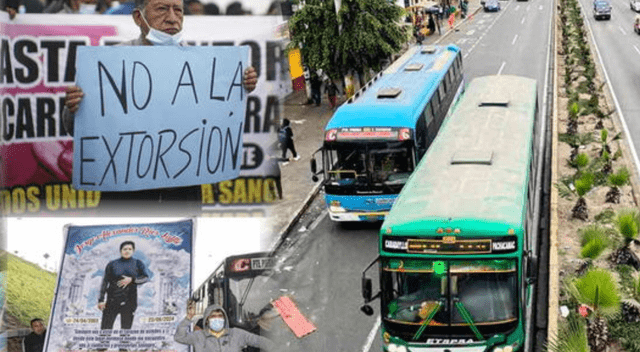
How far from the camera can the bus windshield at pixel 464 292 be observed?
1138 centimetres

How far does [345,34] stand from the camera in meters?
31.5

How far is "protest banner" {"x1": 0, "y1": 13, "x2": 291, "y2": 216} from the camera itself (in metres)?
12.0

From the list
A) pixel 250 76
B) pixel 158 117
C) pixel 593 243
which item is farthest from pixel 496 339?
pixel 158 117

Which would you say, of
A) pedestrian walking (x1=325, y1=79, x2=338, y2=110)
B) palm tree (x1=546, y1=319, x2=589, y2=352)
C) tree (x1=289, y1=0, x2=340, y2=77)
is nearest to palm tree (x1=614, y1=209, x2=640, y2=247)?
palm tree (x1=546, y1=319, x2=589, y2=352)

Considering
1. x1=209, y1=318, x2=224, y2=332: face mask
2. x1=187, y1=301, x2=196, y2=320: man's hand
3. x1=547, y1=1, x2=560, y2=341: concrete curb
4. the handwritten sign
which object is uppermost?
the handwritten sign

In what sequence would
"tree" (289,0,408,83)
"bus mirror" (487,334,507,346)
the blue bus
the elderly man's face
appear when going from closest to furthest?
"bus mirror" (487,334,507,346) → the elderly man's face → the blue bus → "tree" (289,0,408,83)

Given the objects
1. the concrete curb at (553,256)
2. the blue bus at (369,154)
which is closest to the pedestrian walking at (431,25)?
the concrete curb at (553,256)

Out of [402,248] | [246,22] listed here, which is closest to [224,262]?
[402,248]

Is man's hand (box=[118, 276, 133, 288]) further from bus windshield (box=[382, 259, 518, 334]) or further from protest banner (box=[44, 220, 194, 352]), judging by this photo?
bus windshield (box=[382, 259, 518, 334])

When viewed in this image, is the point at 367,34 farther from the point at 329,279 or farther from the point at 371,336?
the point at 371,336

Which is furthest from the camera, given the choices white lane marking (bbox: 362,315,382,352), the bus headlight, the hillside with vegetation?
the bus headlight

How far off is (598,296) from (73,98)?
7.97 meters

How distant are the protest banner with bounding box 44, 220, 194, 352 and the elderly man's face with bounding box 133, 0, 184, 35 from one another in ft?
9.24

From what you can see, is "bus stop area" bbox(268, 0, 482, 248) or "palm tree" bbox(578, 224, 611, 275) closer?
"palm tree" bbox(578, 224, 611, 275)
